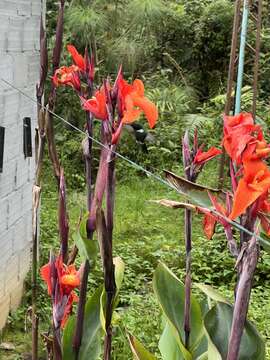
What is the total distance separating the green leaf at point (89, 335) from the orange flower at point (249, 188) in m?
0.41

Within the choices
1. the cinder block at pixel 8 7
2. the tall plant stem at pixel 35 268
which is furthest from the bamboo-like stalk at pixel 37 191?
the cinder block at pixel 8 7

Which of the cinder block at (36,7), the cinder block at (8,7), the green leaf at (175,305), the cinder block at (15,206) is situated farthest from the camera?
the cinder block at (36,7)

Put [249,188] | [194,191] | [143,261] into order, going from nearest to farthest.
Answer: [249,188] < [194,191] < [143,261]

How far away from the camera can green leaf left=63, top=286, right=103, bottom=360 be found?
96 cm

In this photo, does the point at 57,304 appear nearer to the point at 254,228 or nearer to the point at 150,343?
the point at 254,228

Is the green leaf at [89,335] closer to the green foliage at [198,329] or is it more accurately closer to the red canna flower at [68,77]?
the green foliage at [198,329]

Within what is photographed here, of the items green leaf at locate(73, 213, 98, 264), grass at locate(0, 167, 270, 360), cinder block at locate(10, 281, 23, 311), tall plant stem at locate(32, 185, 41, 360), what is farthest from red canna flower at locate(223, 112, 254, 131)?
cinder block at locate(10, 281, 23, 311)

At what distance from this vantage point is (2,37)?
2.22 meters

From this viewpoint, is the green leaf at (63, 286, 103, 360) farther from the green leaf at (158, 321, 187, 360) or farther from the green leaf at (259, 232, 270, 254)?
the green leaf at (259, 232, 270, 254)

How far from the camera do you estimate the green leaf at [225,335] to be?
81 cm

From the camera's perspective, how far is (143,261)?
3.46 meters

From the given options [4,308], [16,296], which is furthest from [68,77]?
[16,296]

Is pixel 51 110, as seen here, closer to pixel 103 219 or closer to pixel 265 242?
pixel 103 219

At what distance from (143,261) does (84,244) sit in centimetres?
267
